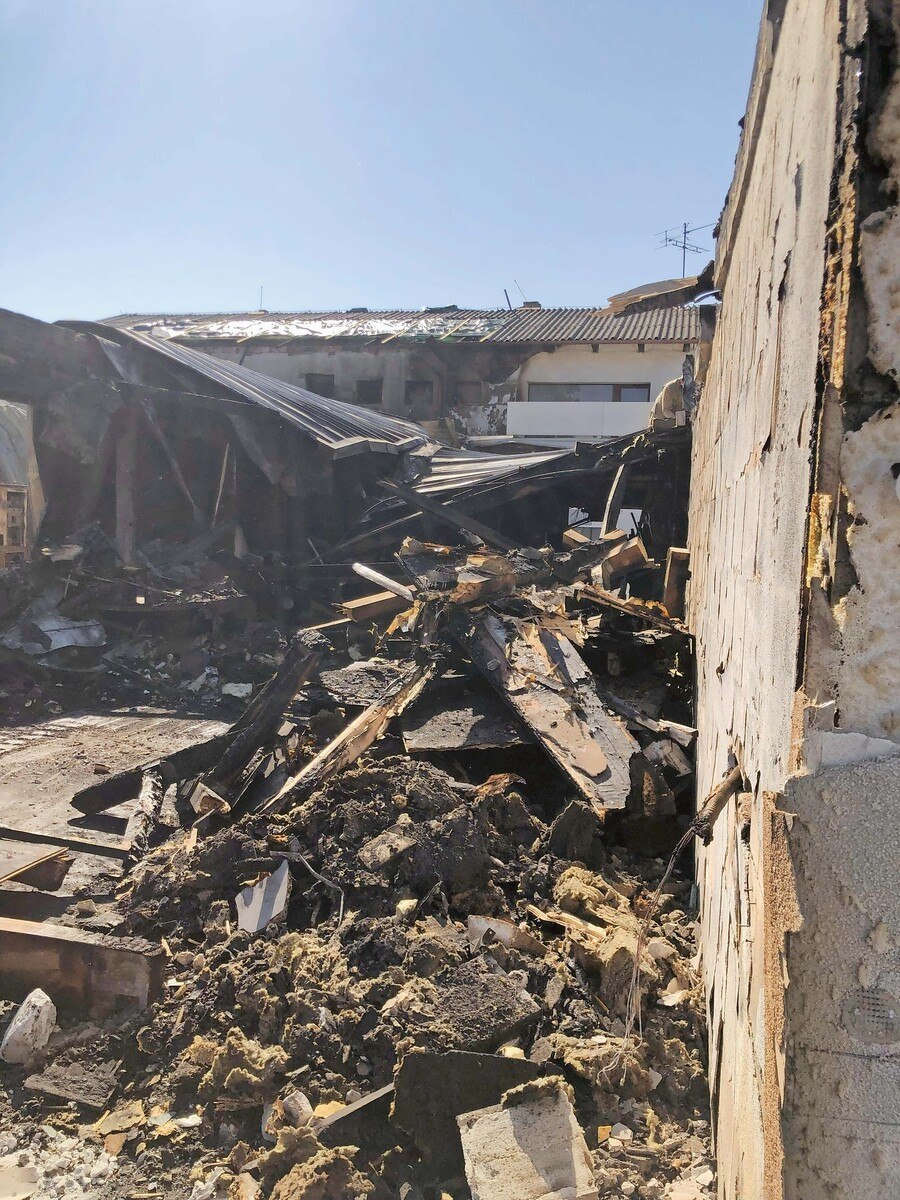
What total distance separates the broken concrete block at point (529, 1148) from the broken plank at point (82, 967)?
60.8 inches

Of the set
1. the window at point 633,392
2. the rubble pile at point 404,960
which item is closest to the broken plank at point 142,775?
the rubble pile at point 404,960

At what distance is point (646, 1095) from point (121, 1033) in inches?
77.7

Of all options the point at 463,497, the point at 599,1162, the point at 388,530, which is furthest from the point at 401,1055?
the point at 463,497

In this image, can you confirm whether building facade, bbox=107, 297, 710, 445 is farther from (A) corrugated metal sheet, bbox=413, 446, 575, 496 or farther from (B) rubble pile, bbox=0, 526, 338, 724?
(B) rubble pile, bbox=0, 526, 338, 724

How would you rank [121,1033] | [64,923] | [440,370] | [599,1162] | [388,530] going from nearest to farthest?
[599,1162] → [121,1033] → [64,923] → [388,530] → [440,370]

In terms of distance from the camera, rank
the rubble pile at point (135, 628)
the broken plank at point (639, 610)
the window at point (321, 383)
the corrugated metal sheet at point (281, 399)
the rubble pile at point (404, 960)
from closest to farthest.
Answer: the rubble pile at point (404, 960) → the broken plank at point (639, 610) → the rubble pile at point (135, 628) → the corrugated metal sheet at point (281, 399) → the window at point (321, 383)

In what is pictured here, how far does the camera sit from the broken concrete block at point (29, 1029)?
293 cm

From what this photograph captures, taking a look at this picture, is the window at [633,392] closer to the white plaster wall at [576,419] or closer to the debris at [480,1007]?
the white plaster wall at [576,419]

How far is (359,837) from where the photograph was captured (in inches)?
144

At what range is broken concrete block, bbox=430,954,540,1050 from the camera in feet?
8.36

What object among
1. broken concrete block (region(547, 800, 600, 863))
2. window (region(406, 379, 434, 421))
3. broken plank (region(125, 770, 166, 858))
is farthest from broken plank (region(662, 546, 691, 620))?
window (region(406, 379, 434, 421))

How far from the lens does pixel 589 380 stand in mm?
18828

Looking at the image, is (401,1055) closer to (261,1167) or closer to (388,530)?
(261,1167)

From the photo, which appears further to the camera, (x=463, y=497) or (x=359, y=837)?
(x=463, y=497)
